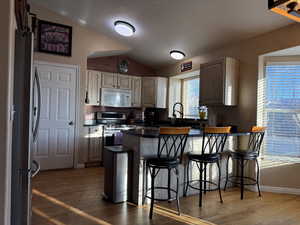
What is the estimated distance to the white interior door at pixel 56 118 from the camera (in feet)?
15.3

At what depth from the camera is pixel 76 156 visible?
16.4 ft

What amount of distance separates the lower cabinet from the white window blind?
10.4 feet

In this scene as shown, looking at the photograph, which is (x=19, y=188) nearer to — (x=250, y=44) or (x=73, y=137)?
(x=73, y=137)

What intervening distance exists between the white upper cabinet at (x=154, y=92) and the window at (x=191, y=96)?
0.50 m

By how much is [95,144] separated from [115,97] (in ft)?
4.17

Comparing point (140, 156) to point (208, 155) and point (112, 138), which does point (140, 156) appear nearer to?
point (208, 155)

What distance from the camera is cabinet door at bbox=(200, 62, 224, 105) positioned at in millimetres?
4000

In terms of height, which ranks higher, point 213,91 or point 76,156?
point 213,91

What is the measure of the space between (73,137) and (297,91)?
4.06 m

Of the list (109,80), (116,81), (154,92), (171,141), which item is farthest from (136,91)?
(171,141)

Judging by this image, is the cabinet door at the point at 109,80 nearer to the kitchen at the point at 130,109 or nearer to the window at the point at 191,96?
the kitchen at the point at 130,109

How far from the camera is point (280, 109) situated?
377 cm

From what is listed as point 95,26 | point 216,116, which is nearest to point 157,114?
point 216,116

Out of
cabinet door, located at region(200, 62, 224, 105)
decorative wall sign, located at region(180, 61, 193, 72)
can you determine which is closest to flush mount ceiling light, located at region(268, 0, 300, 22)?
cabinet door, located at region(200, 62, 224, 105)
